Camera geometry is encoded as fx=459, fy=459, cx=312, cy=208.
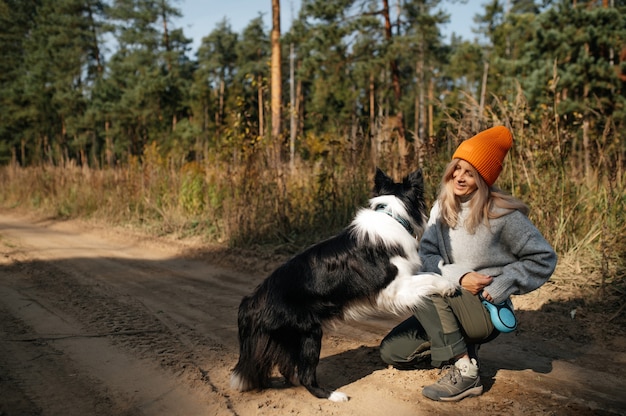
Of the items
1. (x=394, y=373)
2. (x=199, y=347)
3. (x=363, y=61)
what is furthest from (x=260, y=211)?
(x=363, y=61)

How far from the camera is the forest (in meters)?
5.92

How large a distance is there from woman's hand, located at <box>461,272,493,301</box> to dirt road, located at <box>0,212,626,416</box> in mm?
688

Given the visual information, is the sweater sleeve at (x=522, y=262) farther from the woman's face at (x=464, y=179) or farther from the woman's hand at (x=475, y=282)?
the woman's face at (x=464, y=179)

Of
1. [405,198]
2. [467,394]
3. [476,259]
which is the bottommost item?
[467,394]

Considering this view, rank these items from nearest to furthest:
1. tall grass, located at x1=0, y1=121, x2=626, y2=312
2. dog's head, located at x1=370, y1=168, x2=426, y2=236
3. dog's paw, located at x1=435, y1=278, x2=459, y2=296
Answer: dog's paw, located at x1=435, y1=278, x2=459, y2=296, dog's head, located at x1=370, y1=168, x2=426, y2=236, tall grass, located at x1=0, y1=121, x2=626, y2=312

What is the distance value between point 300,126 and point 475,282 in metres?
11.7

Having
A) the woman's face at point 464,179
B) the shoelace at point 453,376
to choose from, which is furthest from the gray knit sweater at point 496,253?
the shoelace at point 453,376

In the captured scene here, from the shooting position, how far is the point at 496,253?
9.59ft

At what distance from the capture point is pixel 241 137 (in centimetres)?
816

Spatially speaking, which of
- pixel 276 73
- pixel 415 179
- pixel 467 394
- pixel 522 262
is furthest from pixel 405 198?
pixel 276 73

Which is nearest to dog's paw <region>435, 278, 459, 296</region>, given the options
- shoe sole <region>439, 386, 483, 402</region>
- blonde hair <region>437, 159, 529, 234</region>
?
blonde hair <region>437, 159, 529, 234</region>

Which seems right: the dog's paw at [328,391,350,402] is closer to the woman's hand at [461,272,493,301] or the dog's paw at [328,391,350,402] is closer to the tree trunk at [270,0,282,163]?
the woman's hand at [461,272,493,301]

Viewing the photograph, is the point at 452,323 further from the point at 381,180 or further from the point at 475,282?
the point at 381,180

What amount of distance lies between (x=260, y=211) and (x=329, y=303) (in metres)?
4.97
